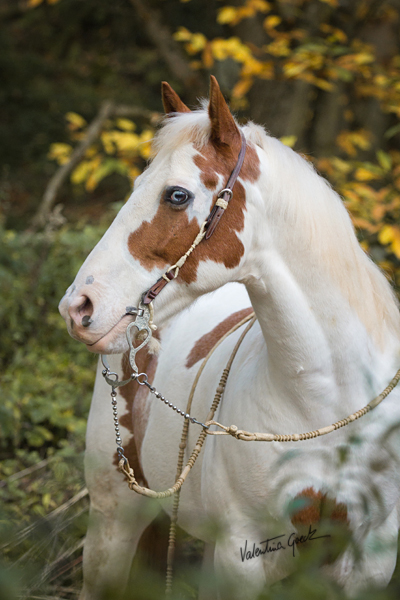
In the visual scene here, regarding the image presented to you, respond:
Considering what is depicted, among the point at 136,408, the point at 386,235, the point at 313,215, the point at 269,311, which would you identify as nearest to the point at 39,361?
the point at 136,408

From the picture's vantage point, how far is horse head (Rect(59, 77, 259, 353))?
159cm

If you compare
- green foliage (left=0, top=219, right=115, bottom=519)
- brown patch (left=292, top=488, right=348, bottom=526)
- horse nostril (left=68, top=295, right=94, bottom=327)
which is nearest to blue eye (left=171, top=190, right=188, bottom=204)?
horse nostril (left=68, top=295, right=94, bottom=327)

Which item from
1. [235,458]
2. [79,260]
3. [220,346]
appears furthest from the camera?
[79,260]

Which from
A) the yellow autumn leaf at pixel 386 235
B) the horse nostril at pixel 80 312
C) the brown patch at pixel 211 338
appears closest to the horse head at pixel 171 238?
the horse nostril at pixel 80 312

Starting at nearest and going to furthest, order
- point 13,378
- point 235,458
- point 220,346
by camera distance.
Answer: point 235,458 → point 220,346 → point 13,378

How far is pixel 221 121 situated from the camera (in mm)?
1661

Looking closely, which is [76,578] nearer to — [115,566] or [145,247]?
[115,566]

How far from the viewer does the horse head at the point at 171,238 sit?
159cm

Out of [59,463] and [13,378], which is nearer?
[59,463]

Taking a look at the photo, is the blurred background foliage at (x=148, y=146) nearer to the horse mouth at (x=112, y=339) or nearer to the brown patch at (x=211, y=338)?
the horse mouth at (x=112, y=339)

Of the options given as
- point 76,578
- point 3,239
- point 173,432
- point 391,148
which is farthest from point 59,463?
point 391,148

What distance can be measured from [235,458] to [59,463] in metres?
1.69

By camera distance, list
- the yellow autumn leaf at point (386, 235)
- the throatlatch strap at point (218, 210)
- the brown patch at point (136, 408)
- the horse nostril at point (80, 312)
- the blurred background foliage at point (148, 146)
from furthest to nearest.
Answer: the blurred background foliage at point (148, 146) < the yellow autumn leaf at point (386, 235) < the brown patch at point (136, 408) < the throatlatch strap at point (218, 210) < the horse nostril at point (80, 312)

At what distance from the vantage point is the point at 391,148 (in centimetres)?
582
